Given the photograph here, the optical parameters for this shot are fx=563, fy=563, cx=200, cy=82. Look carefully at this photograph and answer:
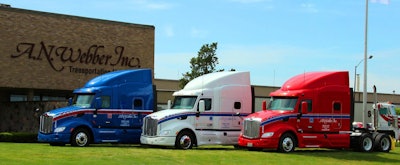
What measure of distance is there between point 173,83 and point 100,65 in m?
24.2

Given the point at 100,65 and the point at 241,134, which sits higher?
the point at 100,65

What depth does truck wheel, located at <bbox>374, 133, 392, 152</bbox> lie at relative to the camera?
24.9 metres

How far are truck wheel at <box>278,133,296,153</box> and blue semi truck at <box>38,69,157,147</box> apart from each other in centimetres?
656

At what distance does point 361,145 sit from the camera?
79.8 ft

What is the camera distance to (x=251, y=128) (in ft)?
73.7

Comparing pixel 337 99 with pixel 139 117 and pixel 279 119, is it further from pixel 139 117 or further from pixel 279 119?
pixel 139 117

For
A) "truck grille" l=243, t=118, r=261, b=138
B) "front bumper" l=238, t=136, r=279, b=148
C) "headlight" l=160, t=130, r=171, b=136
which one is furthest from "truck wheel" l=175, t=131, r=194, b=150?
"front bumper" l=238, t=136, r=279, b=148

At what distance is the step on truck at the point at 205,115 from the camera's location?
2333 centimetres

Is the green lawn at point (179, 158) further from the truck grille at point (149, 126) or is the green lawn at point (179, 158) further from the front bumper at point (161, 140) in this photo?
the truck grille at point (149, 126)

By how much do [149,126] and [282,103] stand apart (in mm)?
5633

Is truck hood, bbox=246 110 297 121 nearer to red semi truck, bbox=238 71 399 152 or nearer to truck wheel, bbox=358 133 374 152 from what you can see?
red semi truck, bbox=238 71 399 152

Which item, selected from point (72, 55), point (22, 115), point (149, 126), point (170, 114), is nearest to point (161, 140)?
point (149, 126)

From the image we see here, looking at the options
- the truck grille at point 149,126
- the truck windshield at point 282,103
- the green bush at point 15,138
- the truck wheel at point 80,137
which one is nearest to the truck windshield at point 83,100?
the truck wheel at point 80,137

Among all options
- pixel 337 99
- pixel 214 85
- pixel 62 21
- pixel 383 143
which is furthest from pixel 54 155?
pixel 62 21
